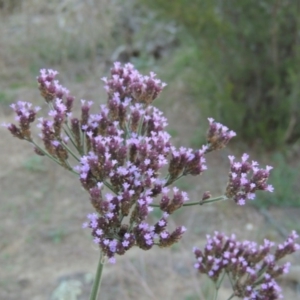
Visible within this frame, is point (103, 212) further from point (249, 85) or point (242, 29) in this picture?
point (249, 85)

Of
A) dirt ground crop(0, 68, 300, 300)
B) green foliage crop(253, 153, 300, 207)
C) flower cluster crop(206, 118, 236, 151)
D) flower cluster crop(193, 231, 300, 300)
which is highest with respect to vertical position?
green foliage crop(253, 153, 300, 207)

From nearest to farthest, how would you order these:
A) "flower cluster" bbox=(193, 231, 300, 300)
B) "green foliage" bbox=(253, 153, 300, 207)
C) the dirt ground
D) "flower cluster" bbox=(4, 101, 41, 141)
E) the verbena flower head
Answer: the verbena flower head < "flower cluster" bbox=(4, 101, 41, 141) < "flower cluster" bbox=(193, 231, 300, 300) < the dirt ground < "green foliage" bbox=(253, 153, 300, 207)

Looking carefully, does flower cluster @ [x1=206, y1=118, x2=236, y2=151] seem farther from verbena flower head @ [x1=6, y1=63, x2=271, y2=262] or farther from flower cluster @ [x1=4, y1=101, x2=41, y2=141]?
flower cluster @ [x1=4, y1=101, x2=41, y2=141]

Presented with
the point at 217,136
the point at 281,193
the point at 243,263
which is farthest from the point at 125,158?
the point at 281,193

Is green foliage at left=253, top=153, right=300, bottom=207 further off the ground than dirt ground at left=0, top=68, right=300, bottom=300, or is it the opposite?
green foliage at left=253, top=153, right=300, bottom=207

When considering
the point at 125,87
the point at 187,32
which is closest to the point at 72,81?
the point at 187,32

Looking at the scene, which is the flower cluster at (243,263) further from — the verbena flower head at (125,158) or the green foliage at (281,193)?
the green foliage at (281,193)

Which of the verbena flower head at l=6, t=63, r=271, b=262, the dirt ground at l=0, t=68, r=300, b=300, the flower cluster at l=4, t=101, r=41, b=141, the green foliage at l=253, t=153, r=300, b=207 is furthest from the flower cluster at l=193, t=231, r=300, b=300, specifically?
the green foliage at l=253, t=153, r=300, b=207
